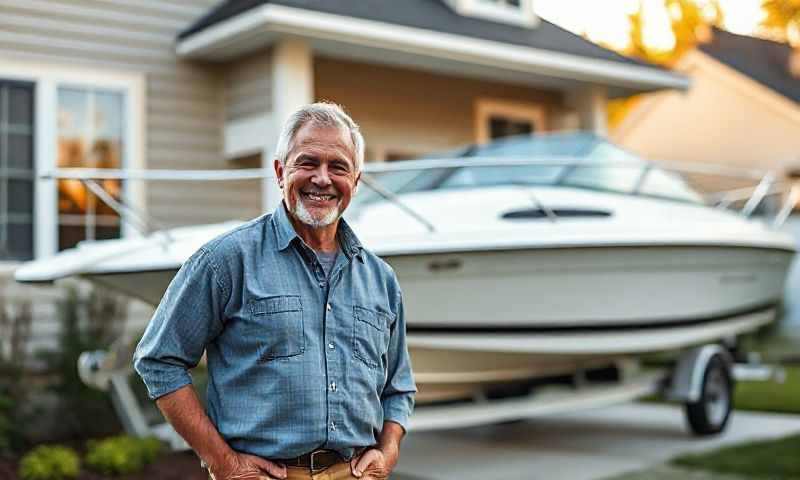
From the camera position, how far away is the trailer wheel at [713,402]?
279 inches

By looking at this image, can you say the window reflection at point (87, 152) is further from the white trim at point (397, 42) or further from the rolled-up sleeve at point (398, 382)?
the rolled-up sleeve at point (398, 382)

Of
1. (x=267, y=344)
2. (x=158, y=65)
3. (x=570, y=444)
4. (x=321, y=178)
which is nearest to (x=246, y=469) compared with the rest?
(x=267, y=344)

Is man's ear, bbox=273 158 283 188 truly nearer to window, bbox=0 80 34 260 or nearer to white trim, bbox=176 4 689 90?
white trim, bbox=176 4 689 90

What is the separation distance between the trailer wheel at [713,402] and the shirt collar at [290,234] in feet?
17.0

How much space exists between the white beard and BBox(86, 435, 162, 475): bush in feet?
13.1

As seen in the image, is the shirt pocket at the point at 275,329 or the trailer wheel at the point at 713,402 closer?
the shirt pocket at the point at 275,329

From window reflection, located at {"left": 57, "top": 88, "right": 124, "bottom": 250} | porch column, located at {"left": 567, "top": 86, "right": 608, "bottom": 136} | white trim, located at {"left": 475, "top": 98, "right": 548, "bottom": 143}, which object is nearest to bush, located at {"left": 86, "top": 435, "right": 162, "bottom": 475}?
window reflection, located at {"left": 57, "top": 88, "right": 124, "bottom": 250}

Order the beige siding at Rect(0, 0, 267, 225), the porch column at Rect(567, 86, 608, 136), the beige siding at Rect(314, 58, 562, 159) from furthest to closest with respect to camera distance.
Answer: the porch column at Rect(567, 86, 608, 136)
the beige siding at Rect(314, 58, 562, 159)
the beige siding at Rect(0, 0, 267, 225)

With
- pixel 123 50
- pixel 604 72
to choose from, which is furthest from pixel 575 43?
pixel 123 50

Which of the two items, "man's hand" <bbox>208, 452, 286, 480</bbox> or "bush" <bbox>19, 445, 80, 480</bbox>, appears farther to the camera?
"bush" <bbox>19, 445, 80, 480</bbox>

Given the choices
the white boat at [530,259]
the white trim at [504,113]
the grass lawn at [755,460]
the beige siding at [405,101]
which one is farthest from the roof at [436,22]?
the grass lawn at [755,460]

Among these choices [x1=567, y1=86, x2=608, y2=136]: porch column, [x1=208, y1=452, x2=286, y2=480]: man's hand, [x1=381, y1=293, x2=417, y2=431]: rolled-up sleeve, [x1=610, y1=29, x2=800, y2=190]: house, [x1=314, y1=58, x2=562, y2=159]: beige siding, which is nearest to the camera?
[x1=208, y1=452, x2=286, y2=480]: man's hand

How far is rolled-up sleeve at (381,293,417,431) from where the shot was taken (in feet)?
8.49

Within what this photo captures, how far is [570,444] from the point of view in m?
7.21
